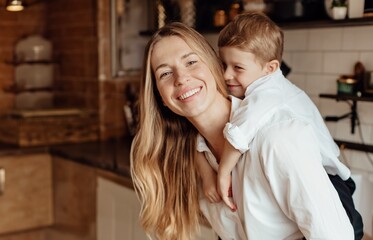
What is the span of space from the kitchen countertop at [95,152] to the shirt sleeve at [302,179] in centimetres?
→ 142

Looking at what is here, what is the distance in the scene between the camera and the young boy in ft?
4.13

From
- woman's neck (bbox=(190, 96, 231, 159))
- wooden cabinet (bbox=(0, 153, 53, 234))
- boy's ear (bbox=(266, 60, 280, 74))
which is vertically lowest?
wooden cabinet (bbox=(0, 153, 53, 234))

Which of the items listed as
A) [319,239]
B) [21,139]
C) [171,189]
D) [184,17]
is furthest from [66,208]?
[319,239]

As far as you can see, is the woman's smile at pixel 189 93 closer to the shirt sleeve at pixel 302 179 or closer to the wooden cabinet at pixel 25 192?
the shirt sleeve at pixel 302 179

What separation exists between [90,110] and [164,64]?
6.57ft

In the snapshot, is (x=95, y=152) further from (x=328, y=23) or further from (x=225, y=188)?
(x=225, y=188)

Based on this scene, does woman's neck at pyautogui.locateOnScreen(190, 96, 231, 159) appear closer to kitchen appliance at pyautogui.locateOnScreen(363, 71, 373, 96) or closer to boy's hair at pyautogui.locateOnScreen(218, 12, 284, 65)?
boy's hair at pyautogui.locateOnScreen(218, 12, 284, 65)

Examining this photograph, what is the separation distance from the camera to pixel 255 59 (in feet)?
4.67

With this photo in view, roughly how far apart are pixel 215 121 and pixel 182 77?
0.16m

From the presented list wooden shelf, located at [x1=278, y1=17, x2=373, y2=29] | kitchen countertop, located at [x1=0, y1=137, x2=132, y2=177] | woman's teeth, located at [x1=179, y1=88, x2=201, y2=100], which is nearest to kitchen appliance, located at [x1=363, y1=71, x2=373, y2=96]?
wooden shelf, located at [x1=278, y1=17, x2=373, y2=29]

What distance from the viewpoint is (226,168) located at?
1.34 meters

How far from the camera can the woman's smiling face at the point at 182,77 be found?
53.9 inches


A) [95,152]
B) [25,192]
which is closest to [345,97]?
[95,152]

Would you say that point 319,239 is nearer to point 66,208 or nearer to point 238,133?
point 238,133
